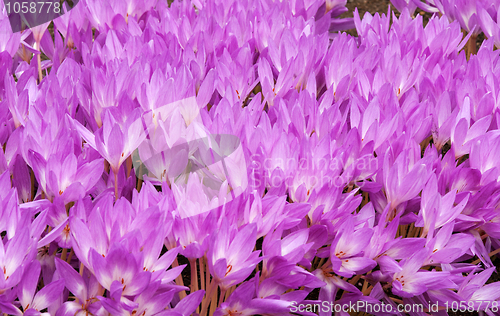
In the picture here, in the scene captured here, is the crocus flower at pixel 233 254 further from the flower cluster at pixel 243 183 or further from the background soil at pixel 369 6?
the background soil at pixel 369 6

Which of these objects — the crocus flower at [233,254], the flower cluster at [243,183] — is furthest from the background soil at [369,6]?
the crocus flower at [233,254]

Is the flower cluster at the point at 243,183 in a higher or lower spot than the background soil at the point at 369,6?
higher

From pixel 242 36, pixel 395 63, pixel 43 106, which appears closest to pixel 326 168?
pixel 395 63

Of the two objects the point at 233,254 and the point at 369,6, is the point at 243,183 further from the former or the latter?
the point at 369,6

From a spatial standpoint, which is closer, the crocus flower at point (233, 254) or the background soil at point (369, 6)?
the crocus flower at point (233, 254)

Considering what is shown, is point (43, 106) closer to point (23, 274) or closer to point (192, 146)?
point (192, 146)

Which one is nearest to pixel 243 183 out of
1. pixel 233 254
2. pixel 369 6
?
pixel 233 254

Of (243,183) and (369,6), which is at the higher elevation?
(243,183)

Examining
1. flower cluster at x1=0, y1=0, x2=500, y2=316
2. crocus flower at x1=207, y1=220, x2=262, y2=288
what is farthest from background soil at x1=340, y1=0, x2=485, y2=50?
crocus flower at x1=207, y1=220, x2=262, y2=288
